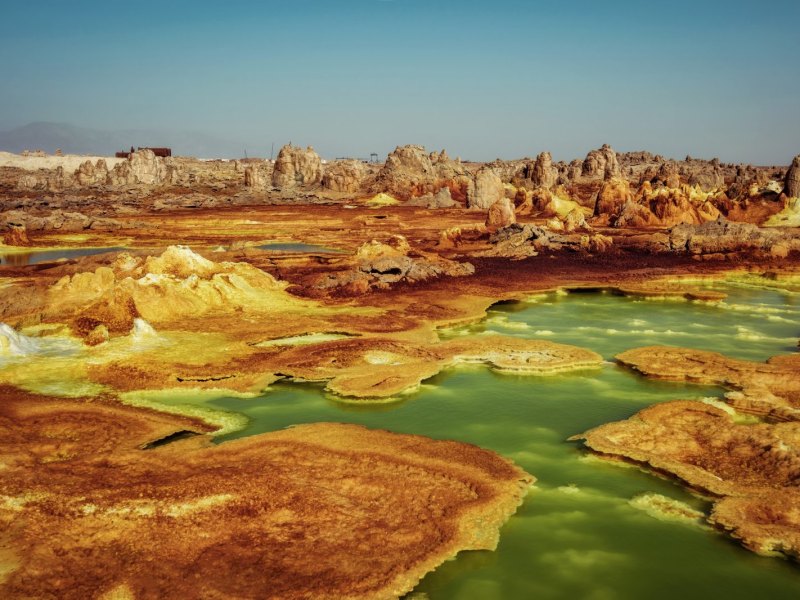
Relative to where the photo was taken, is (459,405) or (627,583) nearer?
(627,583)

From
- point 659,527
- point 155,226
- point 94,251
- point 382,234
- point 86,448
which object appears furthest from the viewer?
point 155,226

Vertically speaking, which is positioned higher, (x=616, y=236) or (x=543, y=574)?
(x=616, y=236)

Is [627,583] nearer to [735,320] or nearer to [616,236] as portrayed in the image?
[735,320]

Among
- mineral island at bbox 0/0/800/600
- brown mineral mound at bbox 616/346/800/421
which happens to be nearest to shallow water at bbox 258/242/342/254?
mineral island at bbox 0/0/800/600

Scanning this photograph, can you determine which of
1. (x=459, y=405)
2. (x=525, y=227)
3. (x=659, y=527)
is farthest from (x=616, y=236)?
(x=659, y=527)

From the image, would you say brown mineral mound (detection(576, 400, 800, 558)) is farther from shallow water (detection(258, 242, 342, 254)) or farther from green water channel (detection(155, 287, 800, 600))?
shallow water (detection(258, 242, 342, 254))

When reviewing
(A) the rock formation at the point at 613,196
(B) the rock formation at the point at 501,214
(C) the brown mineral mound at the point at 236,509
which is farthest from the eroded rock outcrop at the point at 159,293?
(A) the rock formation at the point at 613,196

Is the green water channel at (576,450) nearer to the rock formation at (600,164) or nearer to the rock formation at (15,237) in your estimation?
the rock formation at (15,237)
